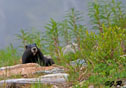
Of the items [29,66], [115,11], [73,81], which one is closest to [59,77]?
[73,81]

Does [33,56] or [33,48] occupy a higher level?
[33,48]

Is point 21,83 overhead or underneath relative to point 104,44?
underneath

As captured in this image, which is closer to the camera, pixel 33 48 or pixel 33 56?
pixel 33 48

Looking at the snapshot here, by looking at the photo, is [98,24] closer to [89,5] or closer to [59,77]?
[89,5]

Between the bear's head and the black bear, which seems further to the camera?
the black bear

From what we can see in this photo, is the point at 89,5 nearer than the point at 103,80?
No

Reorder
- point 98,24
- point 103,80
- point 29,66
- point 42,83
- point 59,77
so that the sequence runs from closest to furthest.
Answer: point 103,80
point 42,83
point 59,77
point 29,66
point 98,24

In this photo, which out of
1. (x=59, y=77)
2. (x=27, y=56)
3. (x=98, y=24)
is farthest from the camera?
(x=27, y=56)

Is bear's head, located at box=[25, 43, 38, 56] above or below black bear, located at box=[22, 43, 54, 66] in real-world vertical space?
above

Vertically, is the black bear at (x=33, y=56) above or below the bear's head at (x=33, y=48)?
below

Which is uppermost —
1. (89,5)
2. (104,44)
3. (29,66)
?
(89,5)

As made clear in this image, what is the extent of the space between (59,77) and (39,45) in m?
5.98

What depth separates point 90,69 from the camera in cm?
501

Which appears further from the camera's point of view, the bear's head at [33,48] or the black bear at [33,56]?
the black bear at [33,56]
